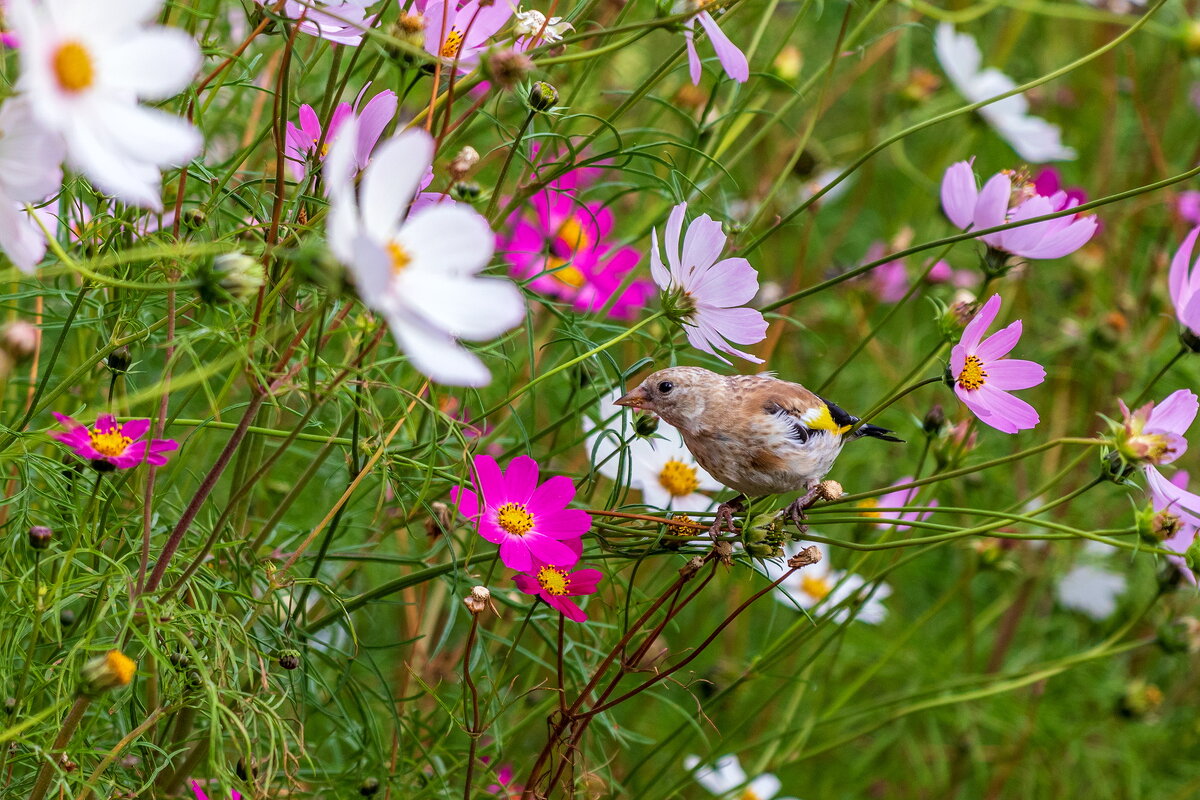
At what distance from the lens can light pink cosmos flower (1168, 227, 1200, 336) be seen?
0.74 meters

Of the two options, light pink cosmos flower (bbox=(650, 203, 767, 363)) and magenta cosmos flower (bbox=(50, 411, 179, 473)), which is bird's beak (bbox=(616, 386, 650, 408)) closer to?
light pink cosmos flower (bbox=(650, 203, 767, 363))

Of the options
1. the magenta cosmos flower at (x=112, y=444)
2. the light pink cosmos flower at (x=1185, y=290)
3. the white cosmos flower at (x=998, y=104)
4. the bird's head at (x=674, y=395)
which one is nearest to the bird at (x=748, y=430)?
the bird's head at (x=674, y=395)

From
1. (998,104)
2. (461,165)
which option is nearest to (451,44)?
(461,165)

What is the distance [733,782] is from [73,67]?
95 centimetres

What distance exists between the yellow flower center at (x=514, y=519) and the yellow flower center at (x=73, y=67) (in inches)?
13.8

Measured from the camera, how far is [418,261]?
16.7 inches

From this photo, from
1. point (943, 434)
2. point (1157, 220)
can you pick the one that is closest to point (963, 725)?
point (943, 434)

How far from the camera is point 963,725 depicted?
1282 millimetres

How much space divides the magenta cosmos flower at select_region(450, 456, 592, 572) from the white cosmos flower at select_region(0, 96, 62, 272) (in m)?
0.26

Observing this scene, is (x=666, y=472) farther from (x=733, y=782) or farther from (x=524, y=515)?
(x=733, y=782)

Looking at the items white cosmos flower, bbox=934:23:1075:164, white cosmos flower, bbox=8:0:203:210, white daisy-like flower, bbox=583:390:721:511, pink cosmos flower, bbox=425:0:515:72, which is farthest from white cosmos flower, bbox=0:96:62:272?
white cosmos flower, bbox=934:23:1075:164

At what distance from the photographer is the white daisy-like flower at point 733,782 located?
91 cm

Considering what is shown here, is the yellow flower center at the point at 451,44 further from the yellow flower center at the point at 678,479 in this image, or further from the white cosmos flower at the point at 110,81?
the yellow flower center at the point at 678,479

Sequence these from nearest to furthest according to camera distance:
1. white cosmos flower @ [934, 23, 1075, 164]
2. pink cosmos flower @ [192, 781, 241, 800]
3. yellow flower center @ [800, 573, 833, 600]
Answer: pink cosmos flower @ [192, 781, 241, 800] < yellow flower center @ [800, 573, 833, 600] < white cosmos flower @ [934, 23, 1075, 164]
